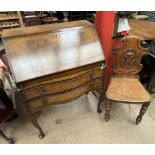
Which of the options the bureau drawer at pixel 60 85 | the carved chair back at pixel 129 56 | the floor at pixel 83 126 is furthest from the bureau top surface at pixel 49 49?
the floor at pixel 83 126

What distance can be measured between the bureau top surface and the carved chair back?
0.33 meters

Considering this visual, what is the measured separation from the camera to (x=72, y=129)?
196cm

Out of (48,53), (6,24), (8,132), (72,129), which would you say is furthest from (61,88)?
(6,24)

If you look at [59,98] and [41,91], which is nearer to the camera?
[41,91]

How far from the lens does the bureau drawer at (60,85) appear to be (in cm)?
139

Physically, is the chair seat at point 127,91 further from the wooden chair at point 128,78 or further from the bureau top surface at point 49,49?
the bureau top surface at point 49,49

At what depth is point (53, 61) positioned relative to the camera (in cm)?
142

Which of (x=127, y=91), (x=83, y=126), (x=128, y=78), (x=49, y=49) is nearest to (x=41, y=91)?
(x=49, y=49)

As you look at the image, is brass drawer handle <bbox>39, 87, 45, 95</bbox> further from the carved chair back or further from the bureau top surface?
the carved chair back

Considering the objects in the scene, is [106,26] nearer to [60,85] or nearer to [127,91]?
[127,91]

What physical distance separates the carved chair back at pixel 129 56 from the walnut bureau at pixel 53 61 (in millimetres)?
315

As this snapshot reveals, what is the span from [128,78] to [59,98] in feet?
3.18

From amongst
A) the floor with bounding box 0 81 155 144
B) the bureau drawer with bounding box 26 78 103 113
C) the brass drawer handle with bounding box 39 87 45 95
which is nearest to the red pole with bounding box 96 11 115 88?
the bureau drawer with bounding box 26 78 103 113
